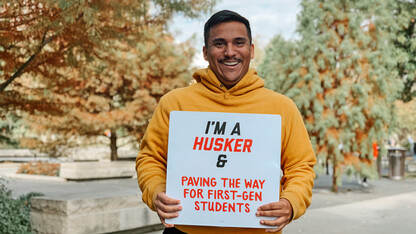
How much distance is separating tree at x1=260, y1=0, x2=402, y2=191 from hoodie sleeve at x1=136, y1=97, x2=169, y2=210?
35.6ft

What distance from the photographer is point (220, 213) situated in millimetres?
2107

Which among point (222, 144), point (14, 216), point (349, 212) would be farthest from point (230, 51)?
point (349, 212)

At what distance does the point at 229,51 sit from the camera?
2.16 meters

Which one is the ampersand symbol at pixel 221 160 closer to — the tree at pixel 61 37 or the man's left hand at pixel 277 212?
the man's left hand at pixel 277 212

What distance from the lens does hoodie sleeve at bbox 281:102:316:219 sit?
82.7 inches

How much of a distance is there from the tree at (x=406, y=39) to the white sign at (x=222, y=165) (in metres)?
16.6

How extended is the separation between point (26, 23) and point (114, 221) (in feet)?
8.68

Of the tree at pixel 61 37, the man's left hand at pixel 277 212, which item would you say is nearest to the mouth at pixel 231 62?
the man's left hand at pixel 277 212

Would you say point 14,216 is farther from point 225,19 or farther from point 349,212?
point 349,212

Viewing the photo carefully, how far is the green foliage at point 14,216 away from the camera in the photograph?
5758 millimetres

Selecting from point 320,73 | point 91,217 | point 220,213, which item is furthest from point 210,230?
point 320,73

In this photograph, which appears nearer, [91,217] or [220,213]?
[220,213]

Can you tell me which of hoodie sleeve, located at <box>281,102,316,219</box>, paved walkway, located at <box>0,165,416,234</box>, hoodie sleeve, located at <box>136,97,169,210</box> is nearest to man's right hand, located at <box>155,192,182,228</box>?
hoodie sleeve, located at <box>136,97,169,210</box>

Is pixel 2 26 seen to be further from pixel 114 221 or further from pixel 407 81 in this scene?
pixel 407 81
